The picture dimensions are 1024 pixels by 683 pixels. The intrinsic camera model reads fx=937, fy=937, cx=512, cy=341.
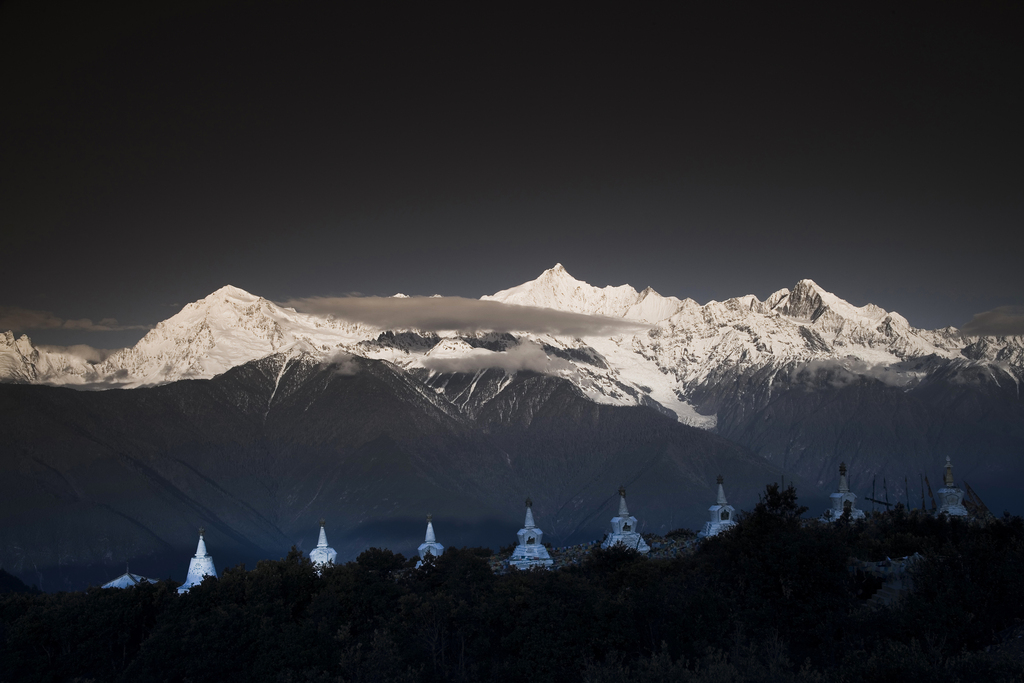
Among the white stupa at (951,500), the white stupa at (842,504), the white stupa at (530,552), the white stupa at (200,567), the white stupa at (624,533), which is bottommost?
the white stupa at (200,567)

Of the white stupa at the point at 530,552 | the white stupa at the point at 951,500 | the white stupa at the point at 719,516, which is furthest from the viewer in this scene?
the white stupa at the point at 719,516

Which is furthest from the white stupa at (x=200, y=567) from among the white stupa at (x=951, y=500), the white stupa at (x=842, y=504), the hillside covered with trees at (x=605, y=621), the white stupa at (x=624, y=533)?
the white stupa at (x=951, y=500)

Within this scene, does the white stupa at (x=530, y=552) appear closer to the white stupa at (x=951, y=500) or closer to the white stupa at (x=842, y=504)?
the white stupa at (x=842, y=504)

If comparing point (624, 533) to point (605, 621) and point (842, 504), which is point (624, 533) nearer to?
point (842, 504)

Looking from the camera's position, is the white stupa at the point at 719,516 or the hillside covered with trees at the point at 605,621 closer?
the hillside covered with trees at the point at 605,621

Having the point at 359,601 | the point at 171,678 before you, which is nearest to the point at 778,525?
the point at 359,601

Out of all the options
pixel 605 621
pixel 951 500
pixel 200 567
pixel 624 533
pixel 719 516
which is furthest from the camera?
pixel 200 567

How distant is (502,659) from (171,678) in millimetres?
19773

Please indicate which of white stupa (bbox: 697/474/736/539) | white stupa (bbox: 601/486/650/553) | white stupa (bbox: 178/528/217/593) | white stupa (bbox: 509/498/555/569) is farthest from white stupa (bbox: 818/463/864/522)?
white stupa (bbox: 178/528/217/593)

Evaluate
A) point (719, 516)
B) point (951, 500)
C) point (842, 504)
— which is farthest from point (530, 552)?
point (951, 500)

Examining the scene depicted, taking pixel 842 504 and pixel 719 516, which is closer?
pixel 842 504

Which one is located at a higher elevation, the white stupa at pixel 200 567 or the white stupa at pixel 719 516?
the white stupa at pixel 719 516

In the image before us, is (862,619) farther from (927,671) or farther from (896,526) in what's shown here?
(896,526)

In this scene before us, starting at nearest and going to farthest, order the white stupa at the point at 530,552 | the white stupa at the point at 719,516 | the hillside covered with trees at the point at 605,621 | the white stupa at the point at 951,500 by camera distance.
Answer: the hillside covered with trees at the point at 605,621, the white stupa at the point at 951,500, the white stupa at the point at 530,552, the white stupa at the point at 719,516
